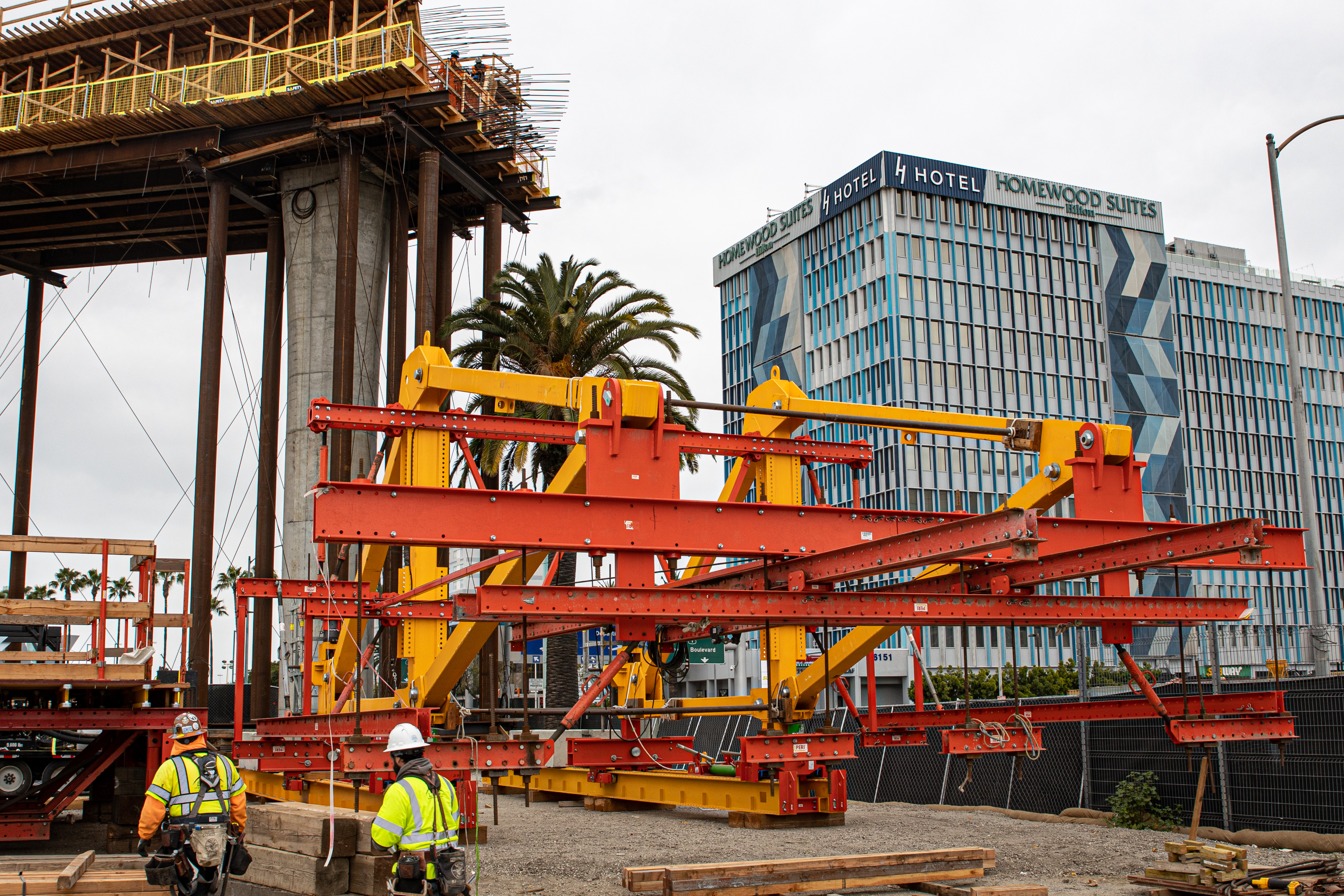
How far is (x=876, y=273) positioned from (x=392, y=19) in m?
56.3

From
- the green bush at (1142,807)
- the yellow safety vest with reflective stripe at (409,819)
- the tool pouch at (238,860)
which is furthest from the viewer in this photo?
the green bush at (1142,807)

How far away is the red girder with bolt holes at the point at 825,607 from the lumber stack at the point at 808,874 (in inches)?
87.6

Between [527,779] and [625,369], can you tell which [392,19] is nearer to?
[625,369]

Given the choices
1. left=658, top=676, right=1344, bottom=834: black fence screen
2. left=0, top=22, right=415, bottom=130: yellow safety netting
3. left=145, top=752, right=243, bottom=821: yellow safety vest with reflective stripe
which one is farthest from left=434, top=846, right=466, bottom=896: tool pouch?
left=0, top=22, right=415, bottom=130: yellow safety netting

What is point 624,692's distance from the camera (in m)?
21.3

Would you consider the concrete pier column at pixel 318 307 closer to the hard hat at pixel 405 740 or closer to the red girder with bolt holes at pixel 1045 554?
the red girder with bolt holes at pixel 1045 554

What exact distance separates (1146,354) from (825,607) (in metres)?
93.3

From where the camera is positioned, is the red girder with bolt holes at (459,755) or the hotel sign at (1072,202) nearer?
the red girder with bolt holes at (459,755)

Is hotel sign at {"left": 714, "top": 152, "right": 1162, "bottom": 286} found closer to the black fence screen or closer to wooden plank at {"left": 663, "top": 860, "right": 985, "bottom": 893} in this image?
the black fence screen

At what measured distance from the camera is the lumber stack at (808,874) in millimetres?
10484

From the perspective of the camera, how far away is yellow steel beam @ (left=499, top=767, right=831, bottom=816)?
1605 cm

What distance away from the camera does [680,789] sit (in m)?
17.8

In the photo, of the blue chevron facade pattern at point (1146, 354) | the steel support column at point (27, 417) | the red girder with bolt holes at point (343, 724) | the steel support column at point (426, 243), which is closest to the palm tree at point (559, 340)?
the steel support column at point (426, 243)

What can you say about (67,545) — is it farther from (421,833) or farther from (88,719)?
(421,833)
